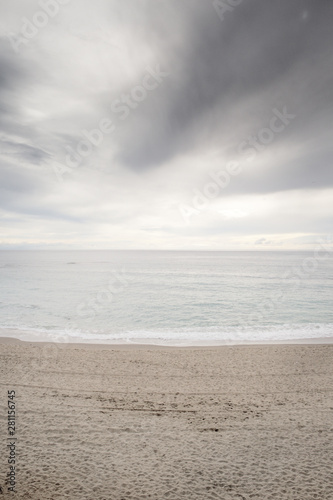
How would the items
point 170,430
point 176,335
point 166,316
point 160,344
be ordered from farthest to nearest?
point 166,316 → point 176,335 → point 160,344 → point 170,430

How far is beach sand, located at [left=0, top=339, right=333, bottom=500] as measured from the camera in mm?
4332

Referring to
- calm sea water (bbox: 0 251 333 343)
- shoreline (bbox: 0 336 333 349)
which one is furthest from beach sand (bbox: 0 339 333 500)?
calm sea water (bbox: 0 251 333 343)

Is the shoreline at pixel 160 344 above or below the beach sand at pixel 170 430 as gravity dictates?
above

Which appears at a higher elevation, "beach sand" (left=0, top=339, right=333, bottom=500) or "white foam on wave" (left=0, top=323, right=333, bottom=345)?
"white foam on wave" (left=0, top=323, right=333, bottom=345)

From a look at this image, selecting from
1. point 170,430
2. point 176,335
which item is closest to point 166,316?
point 176,335

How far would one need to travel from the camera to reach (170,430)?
235 inches

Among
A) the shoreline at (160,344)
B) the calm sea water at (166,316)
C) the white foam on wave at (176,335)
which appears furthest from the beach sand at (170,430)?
the calm sea water at (166,316)

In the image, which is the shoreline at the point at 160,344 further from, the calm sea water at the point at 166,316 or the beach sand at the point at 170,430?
the beach sand at the point at 170,430

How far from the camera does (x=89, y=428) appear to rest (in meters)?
5.95

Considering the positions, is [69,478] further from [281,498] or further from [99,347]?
[99,347]

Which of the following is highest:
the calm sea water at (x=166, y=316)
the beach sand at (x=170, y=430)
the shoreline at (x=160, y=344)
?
the calm sea water at (x=166, y=316)

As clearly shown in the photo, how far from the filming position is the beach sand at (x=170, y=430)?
4332mm

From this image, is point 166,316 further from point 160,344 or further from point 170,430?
point 170,430

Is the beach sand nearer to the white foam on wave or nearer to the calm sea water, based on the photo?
the white foam on wave
